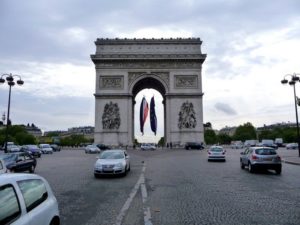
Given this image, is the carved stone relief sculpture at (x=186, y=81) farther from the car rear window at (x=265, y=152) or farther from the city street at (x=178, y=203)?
the city street at (x=178, y=203)

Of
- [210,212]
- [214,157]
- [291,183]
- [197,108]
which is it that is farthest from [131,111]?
[210,212]

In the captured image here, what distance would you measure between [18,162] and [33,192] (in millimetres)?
13620

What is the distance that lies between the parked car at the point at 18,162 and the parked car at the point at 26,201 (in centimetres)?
1198

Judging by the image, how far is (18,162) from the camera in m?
16.6

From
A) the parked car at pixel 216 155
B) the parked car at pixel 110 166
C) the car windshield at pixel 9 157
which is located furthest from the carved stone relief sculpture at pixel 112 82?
the parked car at pixel 110 166

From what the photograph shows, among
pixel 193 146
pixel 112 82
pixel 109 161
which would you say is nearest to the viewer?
pixel 109 161

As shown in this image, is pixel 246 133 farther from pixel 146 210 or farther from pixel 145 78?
pixel 146 210

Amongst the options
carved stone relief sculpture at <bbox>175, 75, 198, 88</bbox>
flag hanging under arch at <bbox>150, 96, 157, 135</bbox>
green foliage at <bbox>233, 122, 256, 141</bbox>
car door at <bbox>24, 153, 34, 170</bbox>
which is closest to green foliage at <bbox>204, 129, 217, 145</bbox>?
green foliage at <bbox>233, 122, 256, 141</bbox>

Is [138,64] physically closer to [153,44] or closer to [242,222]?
[153,44]

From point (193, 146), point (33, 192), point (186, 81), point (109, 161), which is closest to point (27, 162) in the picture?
point (109, 161)

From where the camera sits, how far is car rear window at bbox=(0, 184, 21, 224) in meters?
3.25

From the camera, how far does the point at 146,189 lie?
443 inches

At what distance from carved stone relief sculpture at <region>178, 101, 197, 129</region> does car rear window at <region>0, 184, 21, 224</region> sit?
51659mm

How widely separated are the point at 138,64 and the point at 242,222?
Result: 51544 millimetres
